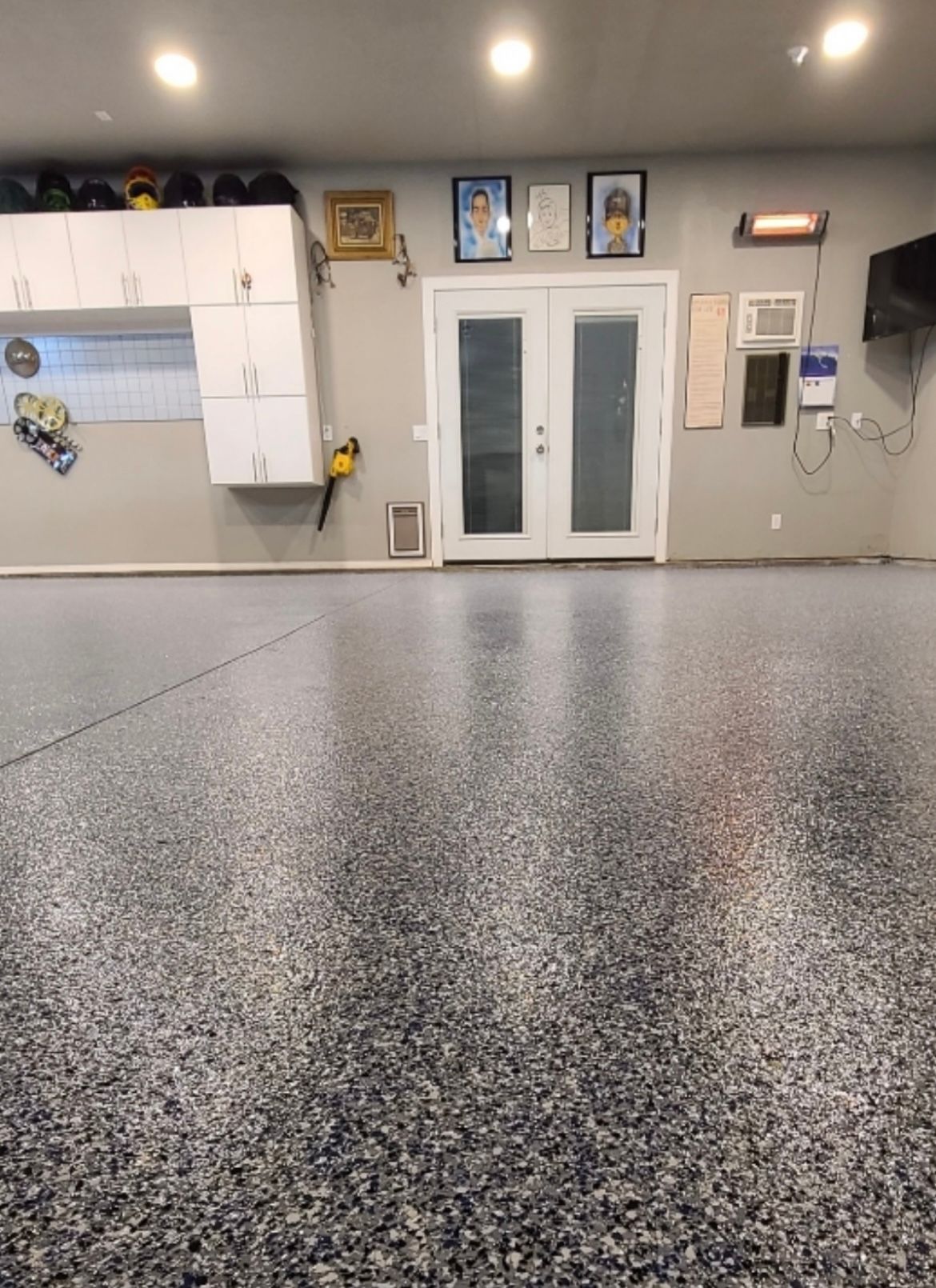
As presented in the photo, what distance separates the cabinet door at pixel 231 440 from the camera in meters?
4.65

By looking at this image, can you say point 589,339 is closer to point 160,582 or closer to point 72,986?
point 160,582

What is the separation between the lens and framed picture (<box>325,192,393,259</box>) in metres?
4.58

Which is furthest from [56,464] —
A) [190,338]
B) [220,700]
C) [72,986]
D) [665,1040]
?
[665,1040]

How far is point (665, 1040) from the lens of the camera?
1.75ft

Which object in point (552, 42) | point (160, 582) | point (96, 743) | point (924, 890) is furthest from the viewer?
point (160, 582)

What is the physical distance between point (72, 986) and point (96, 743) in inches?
31.4

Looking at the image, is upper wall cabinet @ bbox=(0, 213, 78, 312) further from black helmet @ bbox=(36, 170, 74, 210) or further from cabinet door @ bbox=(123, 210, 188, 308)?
cabinet door @ bbox=(123, 210, 188, 308)

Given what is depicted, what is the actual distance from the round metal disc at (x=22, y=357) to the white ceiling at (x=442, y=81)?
118 centimetres

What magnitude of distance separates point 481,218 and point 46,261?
3.02m

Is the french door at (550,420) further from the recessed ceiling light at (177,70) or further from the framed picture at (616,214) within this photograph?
the recessed ceiling light at (177,70)

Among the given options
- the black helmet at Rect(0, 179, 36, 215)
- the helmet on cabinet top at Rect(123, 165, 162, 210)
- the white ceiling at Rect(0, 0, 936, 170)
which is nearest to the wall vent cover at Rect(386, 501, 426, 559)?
the white ceiling at Rect(0, 0, 936, 170)

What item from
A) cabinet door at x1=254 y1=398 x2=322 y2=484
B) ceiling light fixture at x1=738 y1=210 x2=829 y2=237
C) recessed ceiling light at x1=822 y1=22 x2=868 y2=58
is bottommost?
cabinet door at x1=254 y1=398 x2=322 y2=484

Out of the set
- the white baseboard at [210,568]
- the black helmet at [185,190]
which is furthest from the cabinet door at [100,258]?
the white baseboard at [210,568]

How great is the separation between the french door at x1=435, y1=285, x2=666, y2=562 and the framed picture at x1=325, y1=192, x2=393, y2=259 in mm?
540
